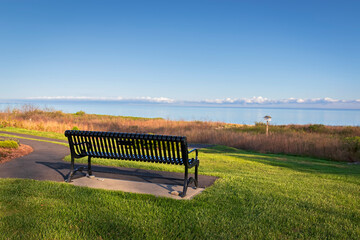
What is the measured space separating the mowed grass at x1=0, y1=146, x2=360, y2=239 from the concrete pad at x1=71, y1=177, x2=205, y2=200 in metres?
0.28

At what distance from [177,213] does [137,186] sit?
5.38ft

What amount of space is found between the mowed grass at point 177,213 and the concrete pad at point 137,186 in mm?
283

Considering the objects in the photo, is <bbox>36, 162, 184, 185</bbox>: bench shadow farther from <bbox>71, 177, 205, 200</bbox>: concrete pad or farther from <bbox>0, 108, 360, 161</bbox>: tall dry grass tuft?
<bbox>0, 108, 360, 161</bbox>: tall dry grass tuft

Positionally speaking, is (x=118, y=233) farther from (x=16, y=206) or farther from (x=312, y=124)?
(x=312, y=124)

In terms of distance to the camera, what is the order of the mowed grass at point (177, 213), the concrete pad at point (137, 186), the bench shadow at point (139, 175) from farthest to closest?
the bench shadow at point (139, 175), the concrete pad at point (137, 186), the mowed grass at point (177, 213)

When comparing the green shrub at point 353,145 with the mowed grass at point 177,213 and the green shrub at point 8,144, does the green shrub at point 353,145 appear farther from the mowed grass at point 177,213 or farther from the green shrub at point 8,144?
the green shrub at point 8,144

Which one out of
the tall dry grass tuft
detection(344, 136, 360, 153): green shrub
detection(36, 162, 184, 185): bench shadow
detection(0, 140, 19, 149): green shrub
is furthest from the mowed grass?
the tall dry grass tuft

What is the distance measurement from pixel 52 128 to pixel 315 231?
65.8 ft

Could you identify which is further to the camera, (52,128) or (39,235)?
(52,128)

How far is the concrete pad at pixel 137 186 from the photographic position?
5.35m

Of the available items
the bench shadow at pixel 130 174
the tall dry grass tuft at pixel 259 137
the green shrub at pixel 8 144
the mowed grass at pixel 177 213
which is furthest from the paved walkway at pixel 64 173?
the tall dry grass tuft at pixel 259 137

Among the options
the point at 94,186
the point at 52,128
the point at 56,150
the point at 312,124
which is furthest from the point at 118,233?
the point at 312,124

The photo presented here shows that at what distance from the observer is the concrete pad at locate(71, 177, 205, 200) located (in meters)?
5.35

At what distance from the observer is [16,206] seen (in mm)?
4531
